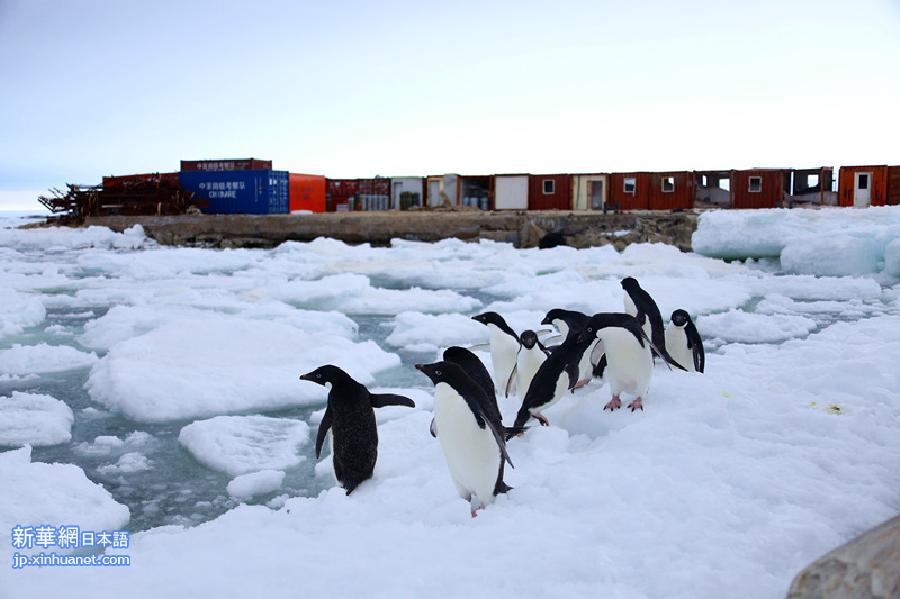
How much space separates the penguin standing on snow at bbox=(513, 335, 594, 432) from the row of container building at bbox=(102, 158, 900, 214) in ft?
74.0

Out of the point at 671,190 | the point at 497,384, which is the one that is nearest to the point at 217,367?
the point at 497,384

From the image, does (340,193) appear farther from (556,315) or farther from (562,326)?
(556,315)

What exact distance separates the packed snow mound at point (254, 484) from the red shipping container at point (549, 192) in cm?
2823

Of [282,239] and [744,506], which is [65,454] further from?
[282,239]

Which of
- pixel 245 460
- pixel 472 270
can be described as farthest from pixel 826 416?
pixel 472 270

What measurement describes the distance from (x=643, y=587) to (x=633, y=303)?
3.50 m

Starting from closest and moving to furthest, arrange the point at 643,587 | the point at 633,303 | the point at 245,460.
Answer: the point at 643,587 < the point at 245,460 < the point at 633,303

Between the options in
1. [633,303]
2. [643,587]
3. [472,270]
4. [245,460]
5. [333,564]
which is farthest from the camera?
[472,270]

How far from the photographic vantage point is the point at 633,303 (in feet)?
18.9

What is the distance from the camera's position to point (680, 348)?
5.59m

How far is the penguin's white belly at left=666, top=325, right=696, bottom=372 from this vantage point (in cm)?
556

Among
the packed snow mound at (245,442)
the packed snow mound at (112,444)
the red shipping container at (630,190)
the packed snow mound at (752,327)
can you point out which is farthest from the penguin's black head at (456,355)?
the red shipping container at (630,190)

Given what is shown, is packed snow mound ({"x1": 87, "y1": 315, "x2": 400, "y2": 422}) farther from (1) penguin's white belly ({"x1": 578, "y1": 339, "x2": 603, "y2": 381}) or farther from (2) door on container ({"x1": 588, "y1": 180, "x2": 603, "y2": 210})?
(2) door on container ({"x1": 588, "y1": 180, "x2": 603, "y2": 210})

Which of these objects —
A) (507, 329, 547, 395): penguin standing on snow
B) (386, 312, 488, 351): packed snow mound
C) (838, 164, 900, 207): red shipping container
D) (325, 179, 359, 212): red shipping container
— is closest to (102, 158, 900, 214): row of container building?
(838, 164, 900, 207): red shipping container
